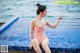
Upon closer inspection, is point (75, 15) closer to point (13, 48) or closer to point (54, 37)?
point (54, 37)

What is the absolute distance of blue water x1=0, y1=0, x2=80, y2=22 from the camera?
7141mm

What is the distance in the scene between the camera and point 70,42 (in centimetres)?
450

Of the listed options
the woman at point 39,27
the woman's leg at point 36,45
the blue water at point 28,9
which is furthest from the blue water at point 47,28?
the woman's leg at point 36,45

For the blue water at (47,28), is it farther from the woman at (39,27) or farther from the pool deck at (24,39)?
the woman at (39,27)

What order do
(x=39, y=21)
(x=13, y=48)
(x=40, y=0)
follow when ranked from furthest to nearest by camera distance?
(x=40, y=0) → (x=13, y=48) → (x=39, y=21)

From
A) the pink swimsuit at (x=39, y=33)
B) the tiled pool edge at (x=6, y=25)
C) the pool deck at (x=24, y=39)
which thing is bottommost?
the pool deck at (x=24, y=39)

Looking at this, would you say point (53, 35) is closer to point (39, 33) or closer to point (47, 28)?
point (47, 28)

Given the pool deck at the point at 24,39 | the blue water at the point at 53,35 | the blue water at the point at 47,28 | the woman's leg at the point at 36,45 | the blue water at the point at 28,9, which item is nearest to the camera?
the woman's leg at the point at 36,45

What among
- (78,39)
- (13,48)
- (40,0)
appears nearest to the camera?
(13,48)

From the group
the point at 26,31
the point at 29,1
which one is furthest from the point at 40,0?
the point at 26,31

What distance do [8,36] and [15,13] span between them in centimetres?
233

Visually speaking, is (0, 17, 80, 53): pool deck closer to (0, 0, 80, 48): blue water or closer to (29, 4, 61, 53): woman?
(0, 0, 80, 48): blue water

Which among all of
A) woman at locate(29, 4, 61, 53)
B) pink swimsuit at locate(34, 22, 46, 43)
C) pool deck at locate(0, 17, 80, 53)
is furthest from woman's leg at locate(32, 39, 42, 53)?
pool deck at locate(0, 17, 80, 53)

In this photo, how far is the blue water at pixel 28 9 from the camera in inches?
281
